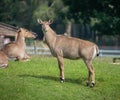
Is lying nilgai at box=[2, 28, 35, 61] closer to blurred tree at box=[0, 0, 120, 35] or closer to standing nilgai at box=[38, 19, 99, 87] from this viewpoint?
standing nilgai at box=[38, 19, 99, 87]

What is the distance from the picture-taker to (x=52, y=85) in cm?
1683

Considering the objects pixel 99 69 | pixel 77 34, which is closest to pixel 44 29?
pixel 99 69

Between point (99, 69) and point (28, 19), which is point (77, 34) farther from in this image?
point (99, 69)

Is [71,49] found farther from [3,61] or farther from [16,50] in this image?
[16,50]

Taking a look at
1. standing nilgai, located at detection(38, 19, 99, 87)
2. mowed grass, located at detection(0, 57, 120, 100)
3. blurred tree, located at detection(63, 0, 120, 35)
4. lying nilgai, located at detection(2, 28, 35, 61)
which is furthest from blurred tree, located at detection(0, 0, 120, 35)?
standing nilgai, located at detection(38, 19, 99, 87)

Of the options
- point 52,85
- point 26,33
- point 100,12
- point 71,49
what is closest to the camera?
point 52,85

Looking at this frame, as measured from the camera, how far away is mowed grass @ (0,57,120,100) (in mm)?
15727

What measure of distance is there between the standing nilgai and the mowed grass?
0.61 m

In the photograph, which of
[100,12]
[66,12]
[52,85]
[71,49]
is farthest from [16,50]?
[66,12]

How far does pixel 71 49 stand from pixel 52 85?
5.20ft

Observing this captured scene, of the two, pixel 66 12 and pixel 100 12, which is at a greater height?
pixel 100 12

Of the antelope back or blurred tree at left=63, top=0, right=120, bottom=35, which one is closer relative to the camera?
the antelope back

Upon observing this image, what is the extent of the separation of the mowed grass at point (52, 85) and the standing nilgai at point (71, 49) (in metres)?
0.61

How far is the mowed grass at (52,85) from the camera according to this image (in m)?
15.7
